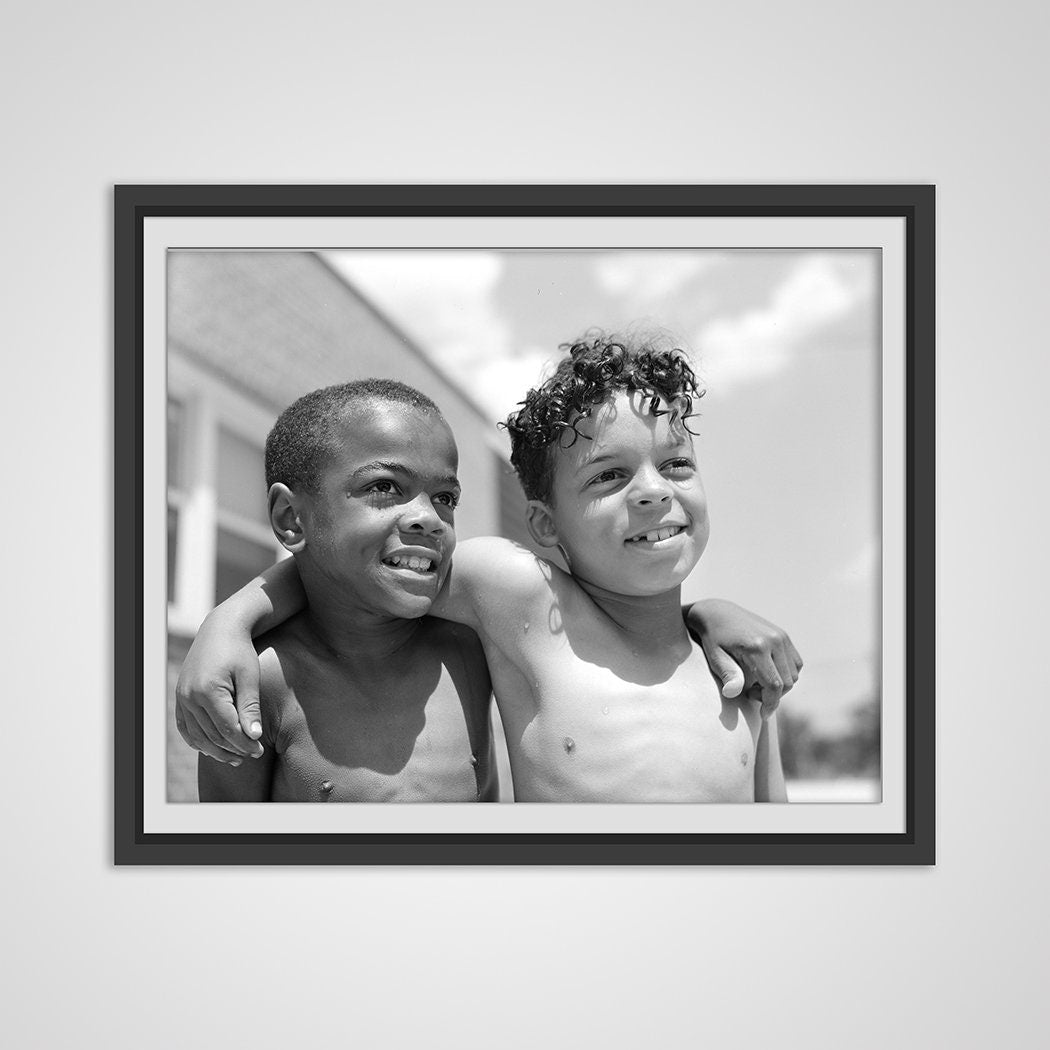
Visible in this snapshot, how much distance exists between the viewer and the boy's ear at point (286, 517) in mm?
1795

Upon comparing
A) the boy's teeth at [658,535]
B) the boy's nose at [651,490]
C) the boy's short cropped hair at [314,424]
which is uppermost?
the boy's short cropped hair at [314,424]

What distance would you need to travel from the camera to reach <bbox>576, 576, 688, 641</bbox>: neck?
1.82 m

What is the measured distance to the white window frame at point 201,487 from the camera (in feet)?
6.00

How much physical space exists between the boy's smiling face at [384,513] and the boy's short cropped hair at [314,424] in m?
0.01

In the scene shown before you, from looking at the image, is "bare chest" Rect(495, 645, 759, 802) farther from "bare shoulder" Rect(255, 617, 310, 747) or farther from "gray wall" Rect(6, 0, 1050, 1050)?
"bare shoulder" Rect(255, 617, 310, 747)

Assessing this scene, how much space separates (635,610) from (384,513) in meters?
0.34

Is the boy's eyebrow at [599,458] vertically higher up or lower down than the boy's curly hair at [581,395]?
lower down

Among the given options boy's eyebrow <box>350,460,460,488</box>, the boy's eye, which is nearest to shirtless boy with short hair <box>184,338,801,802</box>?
the boy's eye

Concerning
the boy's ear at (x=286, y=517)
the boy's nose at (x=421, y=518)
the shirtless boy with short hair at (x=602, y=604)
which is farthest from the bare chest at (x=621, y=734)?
the boy's ear at (x=286, y=517)
